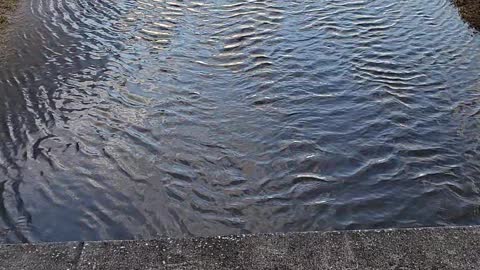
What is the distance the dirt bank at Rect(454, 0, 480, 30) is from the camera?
833 cm

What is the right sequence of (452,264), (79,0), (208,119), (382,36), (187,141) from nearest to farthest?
(452,264), (187,141), (208,119), (382,36), (79,0)

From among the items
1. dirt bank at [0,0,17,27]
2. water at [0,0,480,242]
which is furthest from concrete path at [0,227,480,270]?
dirt bank at [0,0,17,27]

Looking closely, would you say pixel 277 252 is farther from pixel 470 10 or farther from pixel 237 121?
pixel 470 10

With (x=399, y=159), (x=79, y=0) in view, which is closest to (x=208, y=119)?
(x=399, y=159)

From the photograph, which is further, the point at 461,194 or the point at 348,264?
the point at 461,194

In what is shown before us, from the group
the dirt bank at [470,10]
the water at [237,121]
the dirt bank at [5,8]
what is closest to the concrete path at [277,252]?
the water at [237,121]

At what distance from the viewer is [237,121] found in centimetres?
579

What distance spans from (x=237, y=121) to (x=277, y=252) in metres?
2.70

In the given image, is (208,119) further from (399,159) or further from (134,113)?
(399,159)

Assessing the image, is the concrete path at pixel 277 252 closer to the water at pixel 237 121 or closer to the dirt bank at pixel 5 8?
the water at pixel 237 121

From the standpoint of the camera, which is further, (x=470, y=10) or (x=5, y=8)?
(x=5, y=8)

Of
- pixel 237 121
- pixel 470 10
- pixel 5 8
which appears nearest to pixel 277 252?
pixel 237 121

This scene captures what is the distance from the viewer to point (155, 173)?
4914mm

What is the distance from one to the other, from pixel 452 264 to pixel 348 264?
634 millimetres
